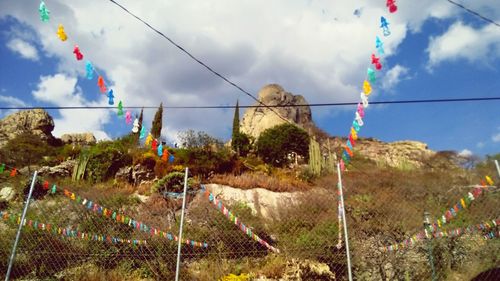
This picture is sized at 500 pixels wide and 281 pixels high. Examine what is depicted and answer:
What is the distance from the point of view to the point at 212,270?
18.5ft

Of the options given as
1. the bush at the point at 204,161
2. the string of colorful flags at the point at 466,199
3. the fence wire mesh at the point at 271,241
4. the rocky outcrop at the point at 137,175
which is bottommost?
the fence wire mesh at the point at 271,241

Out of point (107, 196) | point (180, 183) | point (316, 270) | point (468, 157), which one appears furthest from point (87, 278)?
point (468, 157)

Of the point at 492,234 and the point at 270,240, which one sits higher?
the point at 492,234

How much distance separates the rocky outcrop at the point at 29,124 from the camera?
21.4 m

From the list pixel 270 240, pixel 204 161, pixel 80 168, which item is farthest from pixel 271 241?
pixel 80 168

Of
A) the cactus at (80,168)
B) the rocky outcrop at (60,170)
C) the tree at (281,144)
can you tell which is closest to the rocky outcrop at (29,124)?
the rocky outcrop at (60,170)

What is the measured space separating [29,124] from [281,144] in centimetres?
1764

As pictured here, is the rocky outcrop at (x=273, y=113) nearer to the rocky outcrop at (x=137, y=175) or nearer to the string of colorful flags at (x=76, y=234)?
the rocky outcrop at (x=137, y=175)

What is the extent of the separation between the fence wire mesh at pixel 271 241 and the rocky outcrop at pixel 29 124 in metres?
16.9

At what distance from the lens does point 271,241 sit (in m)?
6.57

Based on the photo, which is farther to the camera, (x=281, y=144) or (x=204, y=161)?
(x=281, y=144)

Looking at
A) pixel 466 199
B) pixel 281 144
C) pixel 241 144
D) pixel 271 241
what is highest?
pixel 241 144

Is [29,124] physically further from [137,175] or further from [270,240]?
[270,240]

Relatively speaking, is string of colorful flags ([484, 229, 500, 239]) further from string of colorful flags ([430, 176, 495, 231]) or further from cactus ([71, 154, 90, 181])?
cactus ([71, 154, 90, 181])
